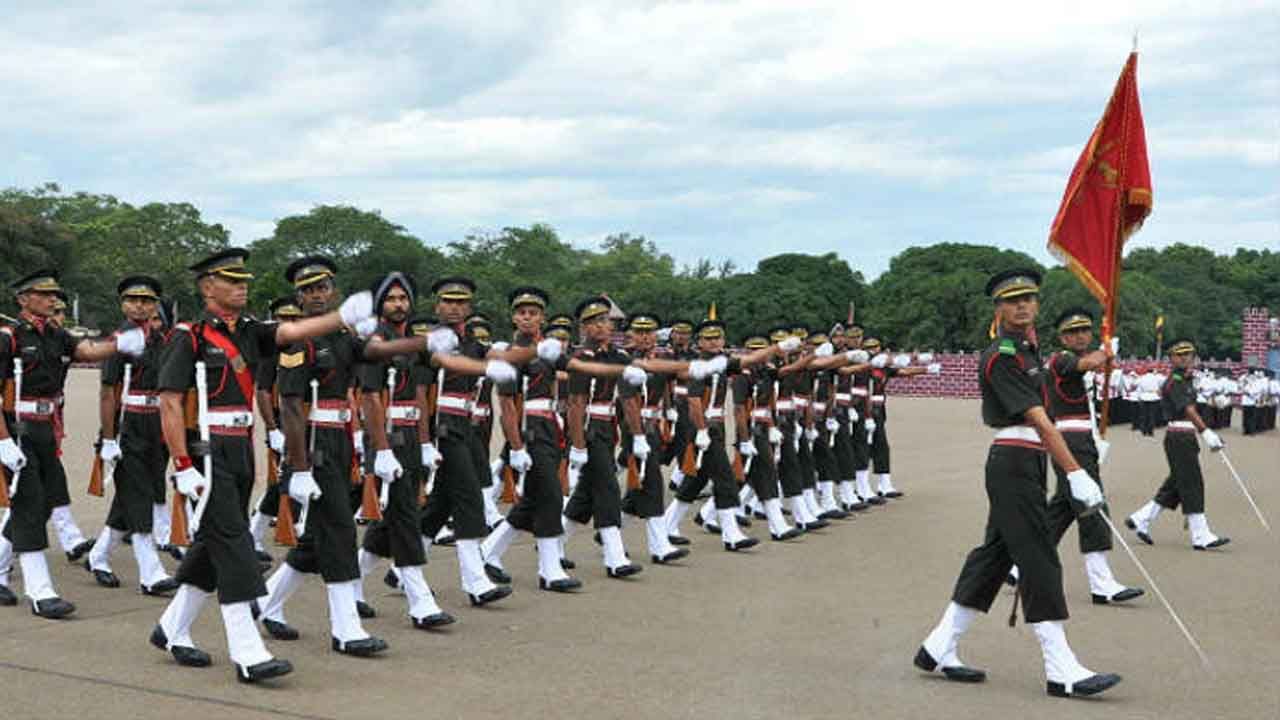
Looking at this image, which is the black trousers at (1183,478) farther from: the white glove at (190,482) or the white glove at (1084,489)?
the white glove at (190,482)

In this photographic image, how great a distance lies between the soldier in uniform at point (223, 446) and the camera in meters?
7.12

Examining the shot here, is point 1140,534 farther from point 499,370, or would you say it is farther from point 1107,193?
point 499,370

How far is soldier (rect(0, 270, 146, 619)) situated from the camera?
9.06 meters

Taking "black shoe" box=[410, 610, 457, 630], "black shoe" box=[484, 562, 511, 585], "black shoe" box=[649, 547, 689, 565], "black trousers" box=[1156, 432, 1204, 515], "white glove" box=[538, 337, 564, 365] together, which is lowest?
"black shoe" box=[649, 547, 689, 565]

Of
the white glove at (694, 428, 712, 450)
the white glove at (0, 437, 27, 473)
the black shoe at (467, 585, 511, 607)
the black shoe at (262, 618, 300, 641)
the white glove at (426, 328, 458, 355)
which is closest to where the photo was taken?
the white glove at (426, 328, 458, 355)

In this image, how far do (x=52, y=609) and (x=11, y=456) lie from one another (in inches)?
40.4

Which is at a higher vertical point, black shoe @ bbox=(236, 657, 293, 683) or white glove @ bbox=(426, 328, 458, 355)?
white glove @ bbox=(426, 328, 458, 355)

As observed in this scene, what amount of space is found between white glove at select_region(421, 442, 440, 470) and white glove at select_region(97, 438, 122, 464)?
2.31 metres

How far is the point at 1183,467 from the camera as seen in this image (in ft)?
45.6

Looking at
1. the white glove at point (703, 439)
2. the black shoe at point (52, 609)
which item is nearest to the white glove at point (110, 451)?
the black shoe at point (52, 609)

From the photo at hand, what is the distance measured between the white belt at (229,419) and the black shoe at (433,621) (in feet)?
6.08

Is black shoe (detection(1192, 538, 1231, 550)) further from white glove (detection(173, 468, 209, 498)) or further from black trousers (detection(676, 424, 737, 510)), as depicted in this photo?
white glove (detection(173, 468, 209, 498))

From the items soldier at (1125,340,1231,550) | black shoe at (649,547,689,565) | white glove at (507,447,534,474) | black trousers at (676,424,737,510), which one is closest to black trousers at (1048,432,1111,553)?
black shoe at (649,547,689,565)

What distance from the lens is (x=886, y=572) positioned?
1179 centimetres
